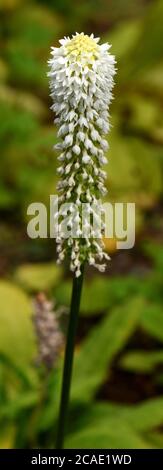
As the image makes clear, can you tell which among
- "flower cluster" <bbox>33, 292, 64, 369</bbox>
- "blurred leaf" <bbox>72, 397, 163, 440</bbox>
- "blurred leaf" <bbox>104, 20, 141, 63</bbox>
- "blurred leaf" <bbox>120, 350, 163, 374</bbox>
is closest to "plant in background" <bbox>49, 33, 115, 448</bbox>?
"flower cluster" <bbox>33, 292, 64, 369</bbox>

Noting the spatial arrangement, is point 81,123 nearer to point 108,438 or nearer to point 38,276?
point 108,438

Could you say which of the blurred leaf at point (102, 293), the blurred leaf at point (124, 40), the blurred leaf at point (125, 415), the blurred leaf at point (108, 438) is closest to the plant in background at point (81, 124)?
the blurred leaf at point (108, 438)

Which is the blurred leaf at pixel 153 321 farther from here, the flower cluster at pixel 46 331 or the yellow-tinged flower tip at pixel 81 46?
the yellow-tinged flower tip at pixel 81 46

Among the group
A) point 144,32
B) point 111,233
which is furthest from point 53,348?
point 144,32

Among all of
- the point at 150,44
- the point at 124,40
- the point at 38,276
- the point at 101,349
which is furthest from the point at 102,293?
the point at 124,40

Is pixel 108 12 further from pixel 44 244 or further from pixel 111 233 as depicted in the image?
pixel 111 233

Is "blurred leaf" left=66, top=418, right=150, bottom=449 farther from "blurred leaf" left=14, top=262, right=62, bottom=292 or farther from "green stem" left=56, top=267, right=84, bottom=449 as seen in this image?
"blurred leaf" left=14, top=262, right=62, bottom=292
